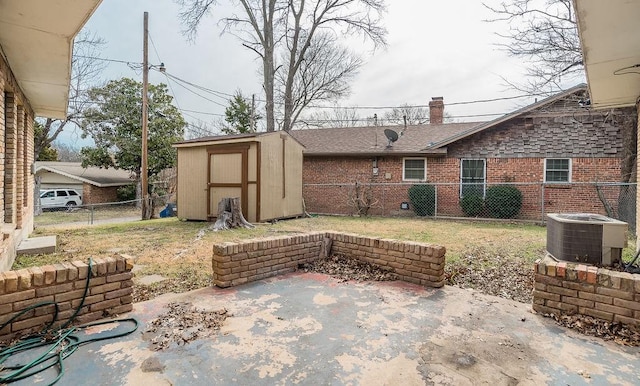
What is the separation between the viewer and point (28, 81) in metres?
5.65

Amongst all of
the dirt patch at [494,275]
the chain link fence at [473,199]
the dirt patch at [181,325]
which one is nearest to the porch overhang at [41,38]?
the dirt patch at [181,325]

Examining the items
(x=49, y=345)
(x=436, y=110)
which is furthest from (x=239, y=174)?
(x=436, y=110)

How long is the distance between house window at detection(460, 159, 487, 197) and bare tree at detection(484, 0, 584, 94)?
298 cm

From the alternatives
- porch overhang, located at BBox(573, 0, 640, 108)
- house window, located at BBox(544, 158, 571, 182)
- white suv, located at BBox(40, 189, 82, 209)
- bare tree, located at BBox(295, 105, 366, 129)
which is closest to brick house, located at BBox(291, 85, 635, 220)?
house window, located at BBox(544, 158, 571, 182)

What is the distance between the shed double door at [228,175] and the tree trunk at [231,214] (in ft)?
2.22

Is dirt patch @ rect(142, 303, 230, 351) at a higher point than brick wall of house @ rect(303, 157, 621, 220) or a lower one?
lower

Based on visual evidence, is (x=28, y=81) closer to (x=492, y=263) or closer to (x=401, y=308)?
(x=401, y=308)

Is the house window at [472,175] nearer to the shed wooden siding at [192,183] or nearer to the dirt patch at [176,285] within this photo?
the shed wooden siding at [192,183]

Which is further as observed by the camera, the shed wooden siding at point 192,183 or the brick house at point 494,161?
the brick house at point 494,161

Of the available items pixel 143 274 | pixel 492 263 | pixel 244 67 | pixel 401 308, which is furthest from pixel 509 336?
pixel 244 67

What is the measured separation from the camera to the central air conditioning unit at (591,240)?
450 centimetres

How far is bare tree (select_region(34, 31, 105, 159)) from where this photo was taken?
15055 millimetres

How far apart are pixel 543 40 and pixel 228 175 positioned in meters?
9.83

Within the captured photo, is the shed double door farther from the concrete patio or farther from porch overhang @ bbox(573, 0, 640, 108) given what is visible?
porch overhang @ bbox(573, 0, 640, 108)
